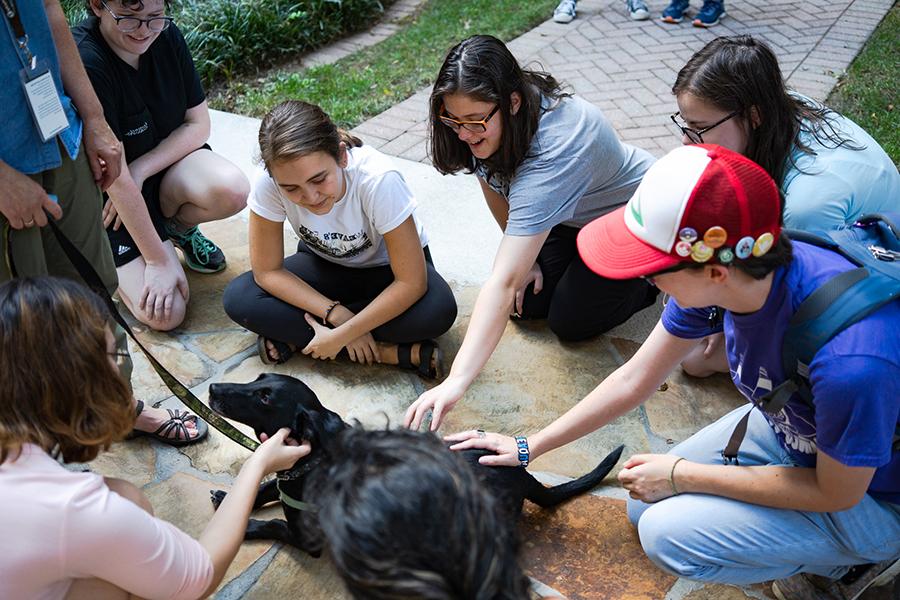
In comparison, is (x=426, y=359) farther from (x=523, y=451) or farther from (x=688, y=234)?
(x=688, y=234)

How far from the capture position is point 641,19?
21.6 feet

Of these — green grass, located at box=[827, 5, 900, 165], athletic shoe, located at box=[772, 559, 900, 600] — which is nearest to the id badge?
athletic shoe, located at box=[772, 559, 900, 600]

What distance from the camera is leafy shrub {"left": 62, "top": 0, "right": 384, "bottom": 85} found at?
5.96 metres

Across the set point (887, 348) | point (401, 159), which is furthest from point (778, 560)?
point (401, 159)

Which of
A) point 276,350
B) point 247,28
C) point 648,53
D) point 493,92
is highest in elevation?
point 493,92

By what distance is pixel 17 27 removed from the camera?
82.4 inches

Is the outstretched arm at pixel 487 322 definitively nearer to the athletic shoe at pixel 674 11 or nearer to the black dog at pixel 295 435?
the black dog at pixel 295 435

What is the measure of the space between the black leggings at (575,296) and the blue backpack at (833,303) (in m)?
1.23

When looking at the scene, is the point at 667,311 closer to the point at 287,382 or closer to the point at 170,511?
the point at 287,382

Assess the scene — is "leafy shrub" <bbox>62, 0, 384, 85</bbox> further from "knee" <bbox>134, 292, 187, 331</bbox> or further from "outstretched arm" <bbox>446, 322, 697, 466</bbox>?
"outstretched arm" <bbox>446, 322, 697, 466</bbox>

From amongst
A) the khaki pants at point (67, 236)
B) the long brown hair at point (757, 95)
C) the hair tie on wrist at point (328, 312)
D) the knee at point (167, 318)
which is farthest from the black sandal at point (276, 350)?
the long brown hair at point (757, 95)

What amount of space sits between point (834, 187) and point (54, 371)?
210 centimetres

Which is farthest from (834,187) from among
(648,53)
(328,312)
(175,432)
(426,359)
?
(648,53)

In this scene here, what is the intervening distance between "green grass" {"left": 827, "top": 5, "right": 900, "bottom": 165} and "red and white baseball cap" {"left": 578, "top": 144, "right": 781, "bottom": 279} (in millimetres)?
3221
